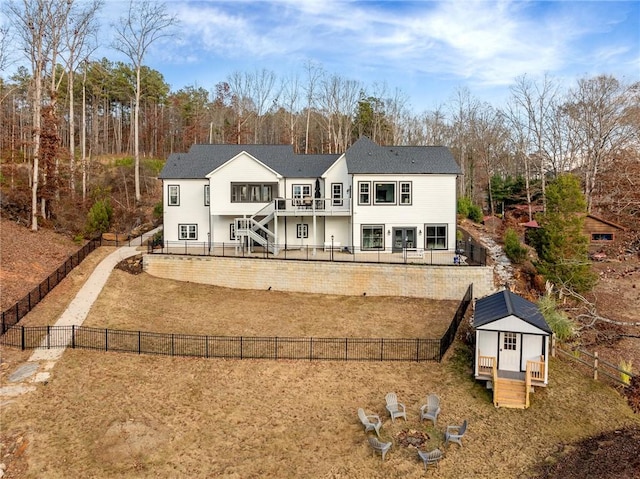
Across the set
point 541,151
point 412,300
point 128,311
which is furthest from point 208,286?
point 541,151

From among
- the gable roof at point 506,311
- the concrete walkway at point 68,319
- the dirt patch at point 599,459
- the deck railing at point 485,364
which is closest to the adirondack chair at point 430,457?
the dirt patch at point 599,459

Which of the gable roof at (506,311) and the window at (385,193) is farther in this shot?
the window at (385,193)

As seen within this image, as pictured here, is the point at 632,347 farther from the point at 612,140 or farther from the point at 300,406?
the point at 612,140

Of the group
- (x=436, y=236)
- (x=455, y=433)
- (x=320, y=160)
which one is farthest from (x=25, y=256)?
(x=436, y=236)

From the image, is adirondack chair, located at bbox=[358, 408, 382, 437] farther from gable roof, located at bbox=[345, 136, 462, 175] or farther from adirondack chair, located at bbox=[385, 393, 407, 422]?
gable roof, located at bbox=[345, 136, 462, 175]

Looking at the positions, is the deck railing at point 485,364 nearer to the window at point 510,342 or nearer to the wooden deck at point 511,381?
the wooden deck at point 511,381

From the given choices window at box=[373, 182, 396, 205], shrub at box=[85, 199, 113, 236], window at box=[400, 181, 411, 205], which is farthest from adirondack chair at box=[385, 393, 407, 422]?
shrub at box=[85, 199, 113, 236]
